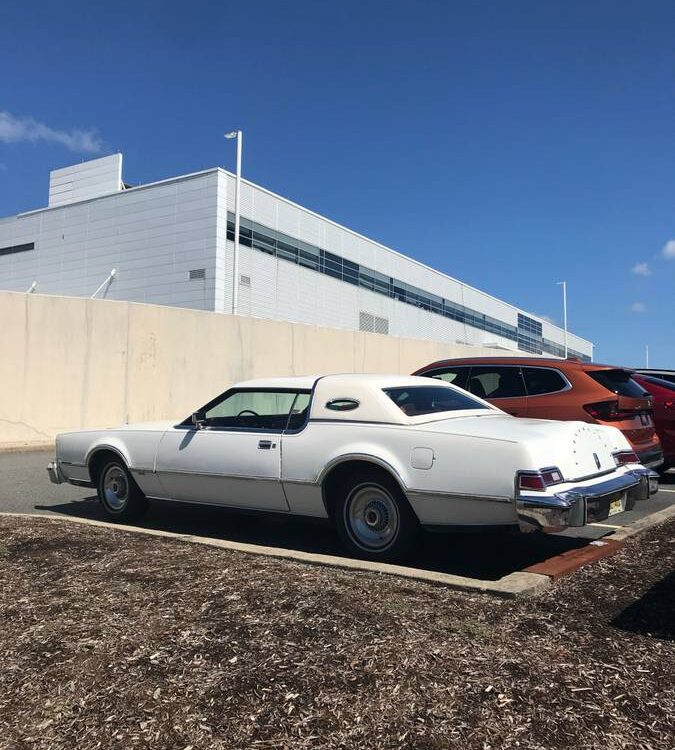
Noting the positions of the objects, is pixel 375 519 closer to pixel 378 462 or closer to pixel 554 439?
pixel 378 462

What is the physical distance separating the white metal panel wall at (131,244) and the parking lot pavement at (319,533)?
87.2ft

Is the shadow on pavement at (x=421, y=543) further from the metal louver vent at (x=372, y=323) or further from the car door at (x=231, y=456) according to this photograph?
the metal louver vent at (x=372, y=323)

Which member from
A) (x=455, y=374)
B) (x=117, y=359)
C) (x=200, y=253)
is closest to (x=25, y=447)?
(x=117, y=359)

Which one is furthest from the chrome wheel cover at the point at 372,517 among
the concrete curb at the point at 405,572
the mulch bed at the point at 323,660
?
the mulch bed at the point at 323,660

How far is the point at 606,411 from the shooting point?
7160 millimetres

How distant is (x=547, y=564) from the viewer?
4.59 meters

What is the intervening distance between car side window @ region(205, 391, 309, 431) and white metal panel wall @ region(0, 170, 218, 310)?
1098 inches

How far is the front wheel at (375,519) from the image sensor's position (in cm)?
477

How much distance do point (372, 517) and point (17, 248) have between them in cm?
4365

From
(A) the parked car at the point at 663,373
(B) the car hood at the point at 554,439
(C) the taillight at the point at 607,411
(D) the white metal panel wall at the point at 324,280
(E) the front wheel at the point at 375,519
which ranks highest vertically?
(D) the white metal panel wall at the point at 324,280

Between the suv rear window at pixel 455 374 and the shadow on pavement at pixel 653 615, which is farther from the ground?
the suv rear window at pixel 455 374

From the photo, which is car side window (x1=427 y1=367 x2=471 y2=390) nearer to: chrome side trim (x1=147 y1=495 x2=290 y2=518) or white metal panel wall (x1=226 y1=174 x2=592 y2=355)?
chrome side trim (x1=147 y1=495 x2=290 y2=518)

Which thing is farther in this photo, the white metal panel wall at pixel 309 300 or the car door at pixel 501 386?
the white metal panel wall at pixel 309 300

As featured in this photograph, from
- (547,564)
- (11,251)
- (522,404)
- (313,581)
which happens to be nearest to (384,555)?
(313,581)
